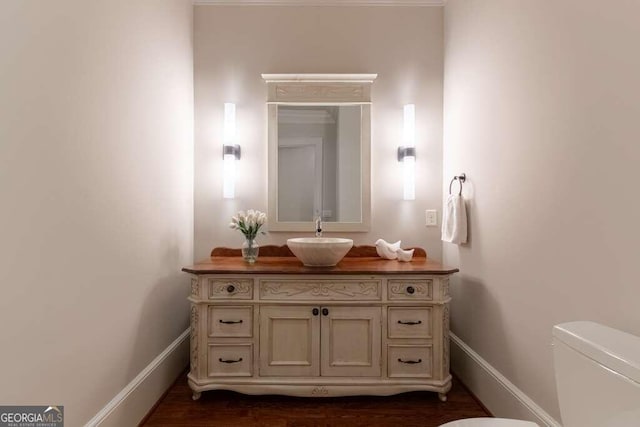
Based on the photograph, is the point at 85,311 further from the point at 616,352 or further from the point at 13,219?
the point at 616,352

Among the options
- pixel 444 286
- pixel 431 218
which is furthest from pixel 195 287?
pixel 431 218

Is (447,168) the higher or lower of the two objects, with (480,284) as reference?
higher

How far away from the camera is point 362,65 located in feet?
7.89

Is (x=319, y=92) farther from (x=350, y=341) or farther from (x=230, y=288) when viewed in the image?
(x=350, y=341)

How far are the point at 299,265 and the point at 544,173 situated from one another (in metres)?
1.29

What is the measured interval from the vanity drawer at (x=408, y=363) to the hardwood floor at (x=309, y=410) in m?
0.18

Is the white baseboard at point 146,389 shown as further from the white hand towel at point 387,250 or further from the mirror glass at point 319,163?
the white hand towel at point 387,250

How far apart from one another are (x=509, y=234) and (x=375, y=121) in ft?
3.99

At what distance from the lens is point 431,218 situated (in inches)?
94.0

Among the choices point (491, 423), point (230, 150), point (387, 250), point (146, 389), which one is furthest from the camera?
point (230, 150)

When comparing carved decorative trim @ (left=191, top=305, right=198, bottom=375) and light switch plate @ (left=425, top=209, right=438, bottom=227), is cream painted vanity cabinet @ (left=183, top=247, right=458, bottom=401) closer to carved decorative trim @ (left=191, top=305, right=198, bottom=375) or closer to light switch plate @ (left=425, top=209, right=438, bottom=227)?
carved decorative trim @ (left=191, top=305, right=198, bottom=375)

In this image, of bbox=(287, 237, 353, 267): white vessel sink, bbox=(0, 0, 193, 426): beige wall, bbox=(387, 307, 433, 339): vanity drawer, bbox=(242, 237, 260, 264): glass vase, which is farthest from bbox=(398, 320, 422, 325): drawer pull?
bbox=(0, 0, 193, 426): beige wall

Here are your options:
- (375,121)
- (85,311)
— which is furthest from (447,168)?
(85,311)

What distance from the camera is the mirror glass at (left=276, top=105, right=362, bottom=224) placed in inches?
94.3
